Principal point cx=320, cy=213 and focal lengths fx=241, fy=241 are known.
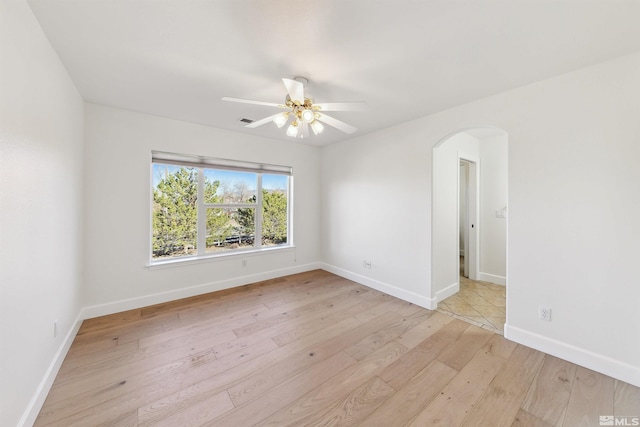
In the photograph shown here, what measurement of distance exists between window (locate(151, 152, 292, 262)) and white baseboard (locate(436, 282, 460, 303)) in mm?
2581

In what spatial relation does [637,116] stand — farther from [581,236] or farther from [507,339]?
[507,339]

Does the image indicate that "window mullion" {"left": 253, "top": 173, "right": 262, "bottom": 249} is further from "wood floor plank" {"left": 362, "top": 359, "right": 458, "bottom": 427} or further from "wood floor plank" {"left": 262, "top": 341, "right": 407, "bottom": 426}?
"wood floor plank" {"left": 362, "top": 359, "right": 458, "bottom": 427}

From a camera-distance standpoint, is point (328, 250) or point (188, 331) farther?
point (328, 250)

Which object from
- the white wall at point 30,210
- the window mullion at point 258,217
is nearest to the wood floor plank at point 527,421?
the white wall at point 30,210

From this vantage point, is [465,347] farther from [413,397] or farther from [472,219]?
[472,219]

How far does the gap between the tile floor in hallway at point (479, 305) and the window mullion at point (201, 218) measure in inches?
132

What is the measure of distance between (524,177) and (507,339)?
5.18 feet

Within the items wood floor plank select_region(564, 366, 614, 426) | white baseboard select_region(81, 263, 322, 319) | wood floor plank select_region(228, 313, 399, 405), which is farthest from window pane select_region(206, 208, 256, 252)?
wood floor plank select_region(564, 366, 614, 426)

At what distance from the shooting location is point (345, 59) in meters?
1.85

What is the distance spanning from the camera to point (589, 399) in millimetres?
1638

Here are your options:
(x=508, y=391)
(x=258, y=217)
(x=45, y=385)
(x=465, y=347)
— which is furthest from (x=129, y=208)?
(x=508, y=391)

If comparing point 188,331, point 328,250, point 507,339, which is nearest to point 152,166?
point 188,331

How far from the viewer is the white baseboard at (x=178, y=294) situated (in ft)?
9.09

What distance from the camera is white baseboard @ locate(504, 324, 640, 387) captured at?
70.5 inches
